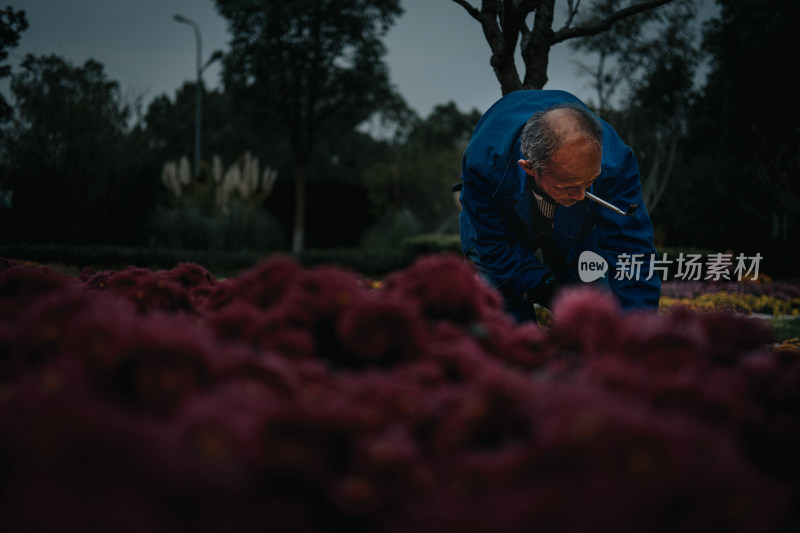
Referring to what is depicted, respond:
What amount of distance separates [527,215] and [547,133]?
0.81 m

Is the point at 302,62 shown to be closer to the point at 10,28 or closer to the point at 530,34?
the point at 10,28

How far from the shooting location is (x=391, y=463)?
2.72 feet

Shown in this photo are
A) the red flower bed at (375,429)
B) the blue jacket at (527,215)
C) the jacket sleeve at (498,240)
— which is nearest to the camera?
the red flower bed at (375,429)

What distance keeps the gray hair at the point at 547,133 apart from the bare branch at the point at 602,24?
1.45 meters

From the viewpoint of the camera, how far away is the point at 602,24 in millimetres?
3840

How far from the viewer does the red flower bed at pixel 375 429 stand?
69 centimetres

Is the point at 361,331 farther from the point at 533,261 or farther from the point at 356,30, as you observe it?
the point at 356,30

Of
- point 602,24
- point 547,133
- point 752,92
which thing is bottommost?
point 547,133

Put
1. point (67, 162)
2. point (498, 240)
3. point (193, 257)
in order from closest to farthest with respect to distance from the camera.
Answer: point (498, 240)
point (193, 257)
point (67, 162)

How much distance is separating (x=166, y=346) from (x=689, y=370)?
3.04ft

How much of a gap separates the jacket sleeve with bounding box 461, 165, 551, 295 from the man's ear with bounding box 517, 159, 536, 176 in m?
0.29

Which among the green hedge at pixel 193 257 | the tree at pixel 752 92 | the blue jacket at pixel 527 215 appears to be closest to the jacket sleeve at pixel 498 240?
the blue jacket at pixel 527 215

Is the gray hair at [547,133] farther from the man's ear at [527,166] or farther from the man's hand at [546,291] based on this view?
the man's hand at [546,291]

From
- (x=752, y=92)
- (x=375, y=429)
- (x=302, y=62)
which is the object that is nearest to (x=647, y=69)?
(x=752, y=92)
